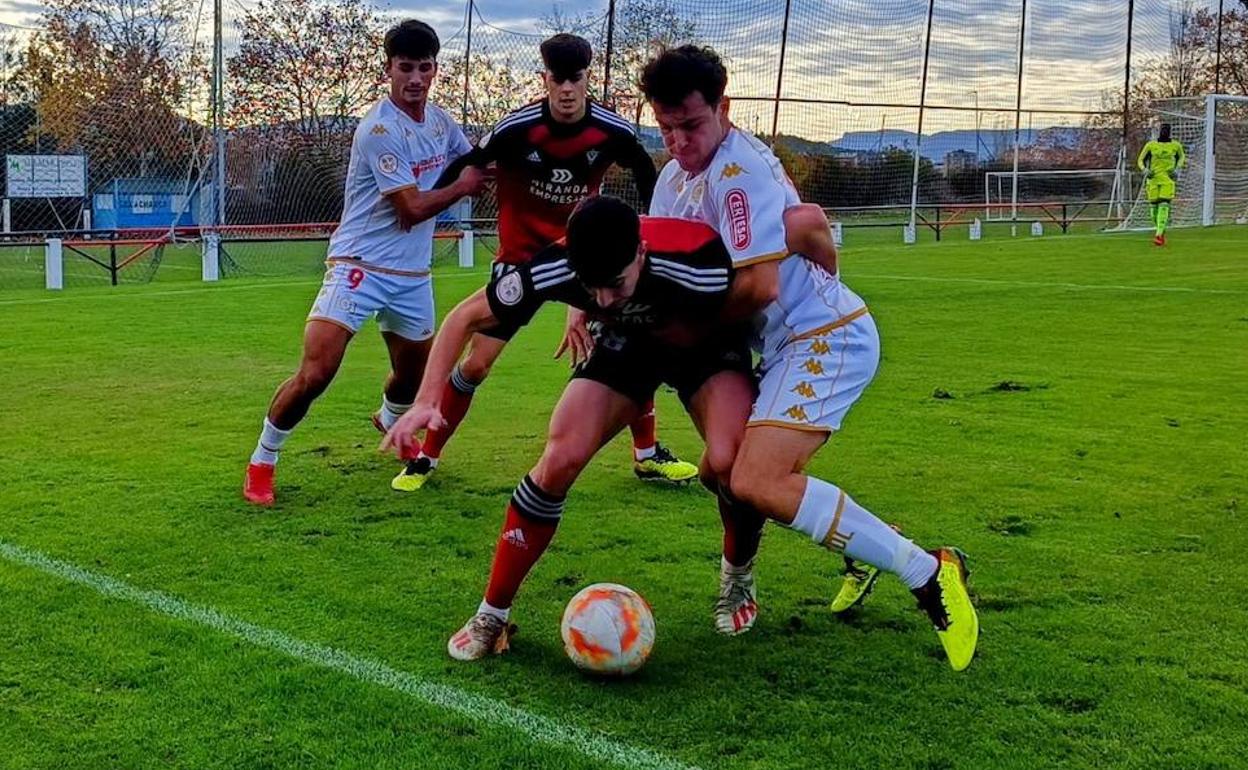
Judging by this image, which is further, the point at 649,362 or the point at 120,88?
the point at 120,88

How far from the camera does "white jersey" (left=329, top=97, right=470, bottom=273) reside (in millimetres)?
6438

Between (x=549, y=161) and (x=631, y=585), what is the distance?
2.53 metres

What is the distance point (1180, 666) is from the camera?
13.0 ft

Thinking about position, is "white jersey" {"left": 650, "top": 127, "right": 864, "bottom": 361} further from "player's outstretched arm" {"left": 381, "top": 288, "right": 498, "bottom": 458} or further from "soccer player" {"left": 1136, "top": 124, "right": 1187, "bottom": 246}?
"soccer player" {"left": 1136, "top": 124, "right": 1187, "bottom": 246}

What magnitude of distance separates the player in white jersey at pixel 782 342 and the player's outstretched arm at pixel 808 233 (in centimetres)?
5

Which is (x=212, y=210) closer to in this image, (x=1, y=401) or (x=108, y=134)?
(x=108, y=134)

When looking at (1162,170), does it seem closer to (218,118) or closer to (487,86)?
(487,86)

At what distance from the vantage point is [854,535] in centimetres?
396

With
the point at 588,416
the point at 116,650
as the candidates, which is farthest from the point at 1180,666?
the point at 116,650

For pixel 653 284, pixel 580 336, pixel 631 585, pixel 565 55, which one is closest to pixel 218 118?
pixel 565 55

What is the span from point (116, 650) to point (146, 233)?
2125 cm

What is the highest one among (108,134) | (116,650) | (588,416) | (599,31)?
(599,31)

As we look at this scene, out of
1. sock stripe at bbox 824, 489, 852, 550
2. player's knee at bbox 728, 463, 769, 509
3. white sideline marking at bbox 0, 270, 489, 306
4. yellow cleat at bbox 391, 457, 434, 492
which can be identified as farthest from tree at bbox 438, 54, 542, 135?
sock stripe at bbox 824, 489, 852, 550

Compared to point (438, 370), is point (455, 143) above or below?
above
